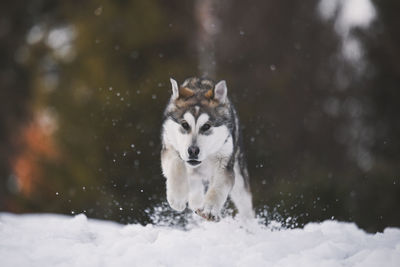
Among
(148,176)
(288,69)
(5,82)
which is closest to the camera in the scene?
(148,176)

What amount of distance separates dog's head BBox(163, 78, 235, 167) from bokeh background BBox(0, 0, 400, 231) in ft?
16.6

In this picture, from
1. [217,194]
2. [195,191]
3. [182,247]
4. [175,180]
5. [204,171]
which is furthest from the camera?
[204,171]

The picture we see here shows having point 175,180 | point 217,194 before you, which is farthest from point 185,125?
point 217,194

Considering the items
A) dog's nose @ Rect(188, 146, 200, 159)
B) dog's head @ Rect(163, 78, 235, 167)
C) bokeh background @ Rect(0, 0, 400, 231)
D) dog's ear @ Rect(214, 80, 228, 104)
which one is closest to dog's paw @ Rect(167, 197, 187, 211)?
dog's head @ Rect(163, 78, 235, 167)

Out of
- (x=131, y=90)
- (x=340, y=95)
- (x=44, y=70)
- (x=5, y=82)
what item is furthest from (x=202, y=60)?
(x=5, y=82)

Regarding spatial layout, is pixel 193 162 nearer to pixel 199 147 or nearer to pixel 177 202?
pixel 199 147

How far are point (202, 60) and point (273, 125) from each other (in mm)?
2649

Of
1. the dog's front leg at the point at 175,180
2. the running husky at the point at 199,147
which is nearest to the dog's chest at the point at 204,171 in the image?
the running husky at the point at 199,147

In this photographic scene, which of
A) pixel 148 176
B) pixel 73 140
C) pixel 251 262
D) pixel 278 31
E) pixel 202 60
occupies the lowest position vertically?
pixel 251 262

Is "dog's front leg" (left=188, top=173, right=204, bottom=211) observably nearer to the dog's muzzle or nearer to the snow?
the snow

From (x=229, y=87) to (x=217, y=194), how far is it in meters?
7.86

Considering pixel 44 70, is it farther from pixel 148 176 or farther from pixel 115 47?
pixel 148 176

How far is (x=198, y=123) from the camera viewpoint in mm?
5379

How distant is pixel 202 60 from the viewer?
1348 cm
